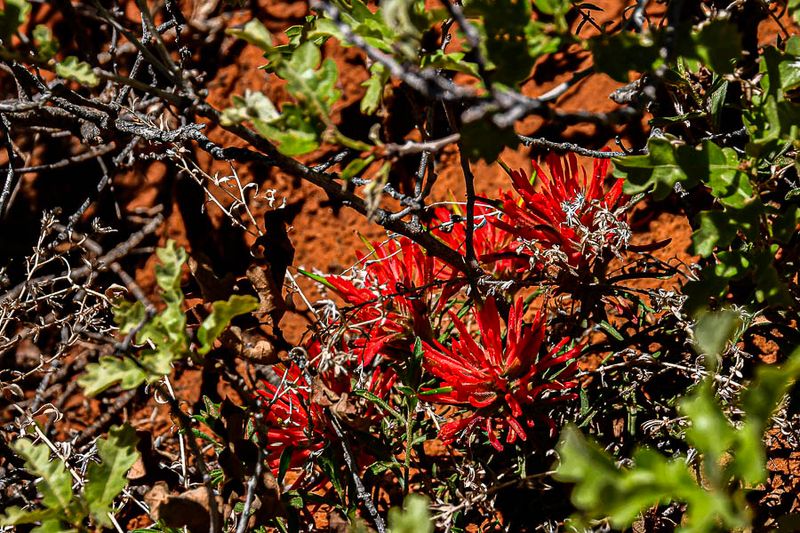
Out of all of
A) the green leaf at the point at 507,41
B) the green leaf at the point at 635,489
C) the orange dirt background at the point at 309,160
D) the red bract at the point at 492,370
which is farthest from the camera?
the orange dirt background at the point at 309,160

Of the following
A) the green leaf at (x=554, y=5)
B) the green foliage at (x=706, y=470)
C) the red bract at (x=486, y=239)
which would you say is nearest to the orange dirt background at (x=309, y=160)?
the red bract at (x=486, y=239)

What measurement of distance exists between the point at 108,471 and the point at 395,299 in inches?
19.0

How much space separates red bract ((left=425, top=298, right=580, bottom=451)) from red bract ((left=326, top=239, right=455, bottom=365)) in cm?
6

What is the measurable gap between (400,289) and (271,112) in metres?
0.44

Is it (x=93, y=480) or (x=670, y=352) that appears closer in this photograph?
(x=93, y=480)

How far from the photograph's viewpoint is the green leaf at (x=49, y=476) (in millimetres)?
677

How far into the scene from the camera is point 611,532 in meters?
1.06

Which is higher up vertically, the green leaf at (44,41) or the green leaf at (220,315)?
the green leaf at (44,41)

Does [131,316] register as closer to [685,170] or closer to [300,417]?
[300,417]

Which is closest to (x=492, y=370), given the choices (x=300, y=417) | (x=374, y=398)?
(x=374, y=398)

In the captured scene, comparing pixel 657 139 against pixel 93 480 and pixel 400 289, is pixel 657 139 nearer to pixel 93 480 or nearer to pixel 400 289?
pixel 400 289

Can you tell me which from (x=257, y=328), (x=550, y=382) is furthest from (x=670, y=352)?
(x=257, y=328)

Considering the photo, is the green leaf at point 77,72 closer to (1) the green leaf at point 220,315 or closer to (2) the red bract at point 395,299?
(1) the green leaf at point 220,315

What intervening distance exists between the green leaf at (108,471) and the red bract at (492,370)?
0.41m
